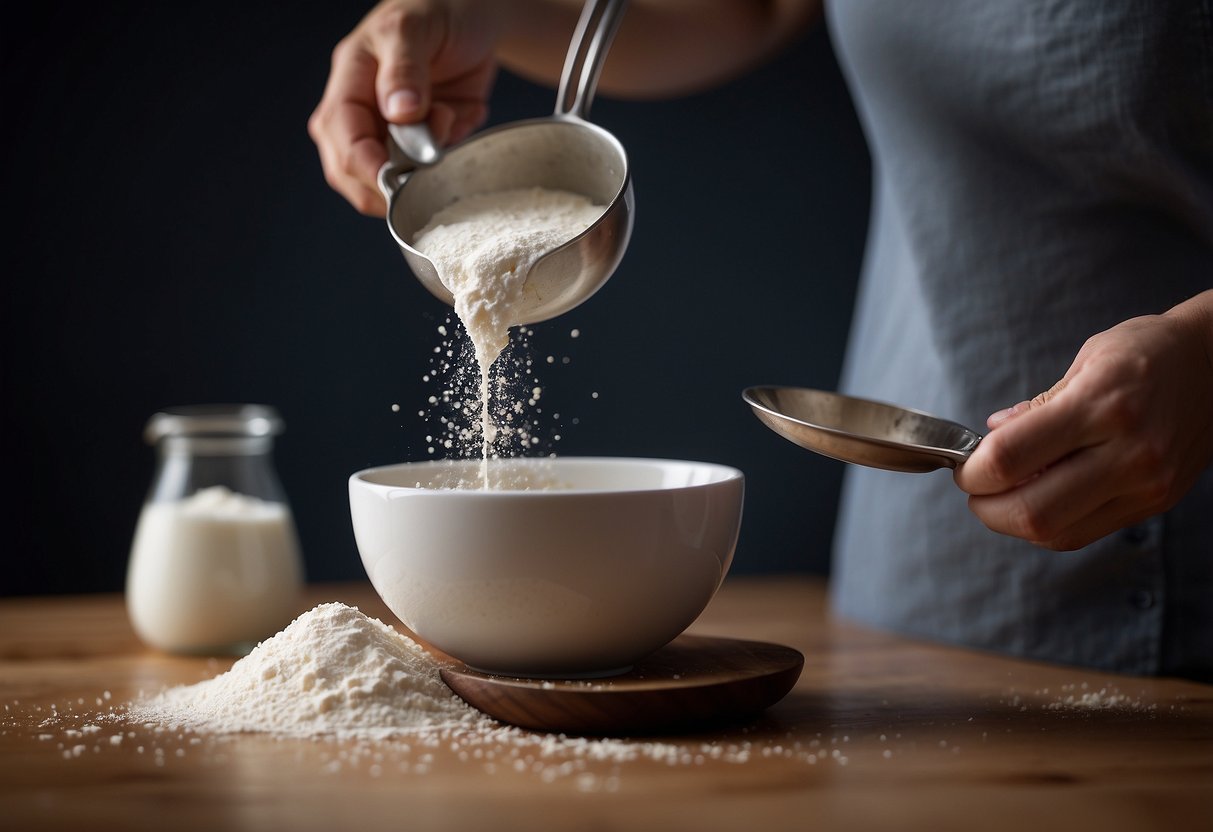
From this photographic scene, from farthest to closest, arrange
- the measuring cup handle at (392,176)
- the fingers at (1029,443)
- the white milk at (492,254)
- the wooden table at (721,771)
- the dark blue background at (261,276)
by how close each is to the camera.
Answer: the dark blue background at (261,276), the measuring cup handle at (392,176), the white milk at (492,254), the fingers at (1029,443), the wooden table at (721,771)

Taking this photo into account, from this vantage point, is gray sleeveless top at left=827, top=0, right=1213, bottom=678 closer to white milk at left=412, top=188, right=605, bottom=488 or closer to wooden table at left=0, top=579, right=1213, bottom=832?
wooden table at left=0, top=579, right=1213, bottom=832

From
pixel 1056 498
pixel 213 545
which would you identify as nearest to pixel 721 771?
pixel 1056 498

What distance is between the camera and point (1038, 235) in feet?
3.59

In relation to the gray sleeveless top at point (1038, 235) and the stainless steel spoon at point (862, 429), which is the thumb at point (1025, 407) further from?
the gray sleeveless top at point (1038, 235)

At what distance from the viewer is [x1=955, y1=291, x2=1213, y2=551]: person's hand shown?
0.74 m

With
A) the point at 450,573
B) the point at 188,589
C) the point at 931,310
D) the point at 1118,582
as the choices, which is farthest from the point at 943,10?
the point at 188,589

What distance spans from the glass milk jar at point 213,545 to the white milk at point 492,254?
36cm

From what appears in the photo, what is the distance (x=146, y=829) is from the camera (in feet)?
1.99

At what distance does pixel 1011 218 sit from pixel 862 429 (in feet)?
1.02

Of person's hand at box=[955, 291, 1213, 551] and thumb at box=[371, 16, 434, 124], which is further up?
thumb at box=[371, 16, 434, 124]

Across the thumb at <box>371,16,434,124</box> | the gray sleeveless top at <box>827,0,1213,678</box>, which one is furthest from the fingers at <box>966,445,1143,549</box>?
the thumb at <box>371,16,434,124</box>

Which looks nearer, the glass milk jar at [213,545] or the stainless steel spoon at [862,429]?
the stainless steel spoon at [862,429]

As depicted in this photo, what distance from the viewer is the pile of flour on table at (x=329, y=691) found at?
786mm

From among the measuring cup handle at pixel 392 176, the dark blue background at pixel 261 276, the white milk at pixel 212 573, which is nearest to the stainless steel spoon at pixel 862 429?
the measuring cup handle at pixel 392 176
